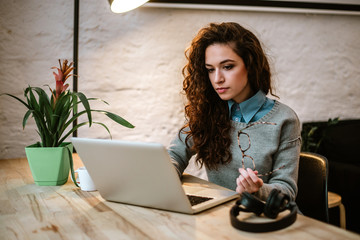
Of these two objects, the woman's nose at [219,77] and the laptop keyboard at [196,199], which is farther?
the woman's nose at [219,77]

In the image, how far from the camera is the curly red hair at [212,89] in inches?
61.1

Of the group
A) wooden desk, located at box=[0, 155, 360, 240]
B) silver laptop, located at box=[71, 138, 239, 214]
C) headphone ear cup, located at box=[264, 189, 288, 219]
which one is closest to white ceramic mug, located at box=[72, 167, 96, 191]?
wooden desk, located at box=[0, 155, 360, 240]

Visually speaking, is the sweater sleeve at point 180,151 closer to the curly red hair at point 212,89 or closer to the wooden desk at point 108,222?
the curly red hair at point 212,89

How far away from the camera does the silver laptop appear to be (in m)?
0.92

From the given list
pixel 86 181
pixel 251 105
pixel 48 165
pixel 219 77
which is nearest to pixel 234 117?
pixel 251 105

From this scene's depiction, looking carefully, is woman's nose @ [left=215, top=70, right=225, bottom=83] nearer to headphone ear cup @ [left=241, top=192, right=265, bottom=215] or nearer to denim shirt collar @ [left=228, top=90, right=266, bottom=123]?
denim shirt collar @ [left=228, top=90, right=266, bottom=123]

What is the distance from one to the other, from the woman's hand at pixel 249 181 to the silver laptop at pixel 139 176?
0.05 meters

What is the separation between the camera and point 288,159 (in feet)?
4.64

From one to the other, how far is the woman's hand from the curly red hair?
1.41 ft

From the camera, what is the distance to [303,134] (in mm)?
2719

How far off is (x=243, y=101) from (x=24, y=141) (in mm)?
1327

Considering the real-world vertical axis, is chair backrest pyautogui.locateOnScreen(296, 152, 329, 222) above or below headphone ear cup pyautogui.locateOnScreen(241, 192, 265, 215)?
below

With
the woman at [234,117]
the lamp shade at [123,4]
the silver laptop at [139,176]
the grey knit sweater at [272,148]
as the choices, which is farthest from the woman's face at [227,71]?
the silver laptop at [139,176]

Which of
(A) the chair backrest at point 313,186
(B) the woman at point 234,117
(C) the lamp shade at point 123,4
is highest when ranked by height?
(C) the lamp shade at point 123,4
